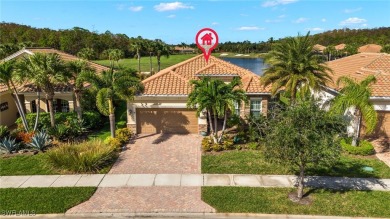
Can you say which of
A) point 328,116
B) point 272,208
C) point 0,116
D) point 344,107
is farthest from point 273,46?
point 0,116

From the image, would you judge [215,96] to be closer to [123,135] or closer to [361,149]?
[123,135]

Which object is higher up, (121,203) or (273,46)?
(273,46)

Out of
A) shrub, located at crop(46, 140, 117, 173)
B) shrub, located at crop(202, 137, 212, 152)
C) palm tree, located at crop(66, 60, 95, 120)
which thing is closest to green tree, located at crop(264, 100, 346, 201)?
shrub, located at crop(202, 137, 212, 152)

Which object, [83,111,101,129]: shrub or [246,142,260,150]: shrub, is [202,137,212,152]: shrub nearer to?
[246,142,260,150]: shrub

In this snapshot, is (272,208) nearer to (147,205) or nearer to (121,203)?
(147,205)

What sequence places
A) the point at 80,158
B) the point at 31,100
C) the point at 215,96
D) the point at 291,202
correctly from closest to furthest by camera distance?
the point at 291,202, the point at 80,158, the point at 215,96, the point at 31,100

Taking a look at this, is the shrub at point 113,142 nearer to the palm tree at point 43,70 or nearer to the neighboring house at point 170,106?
the neighboring house at point 170,106

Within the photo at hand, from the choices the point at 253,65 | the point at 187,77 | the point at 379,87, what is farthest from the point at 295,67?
the point at 253,65
